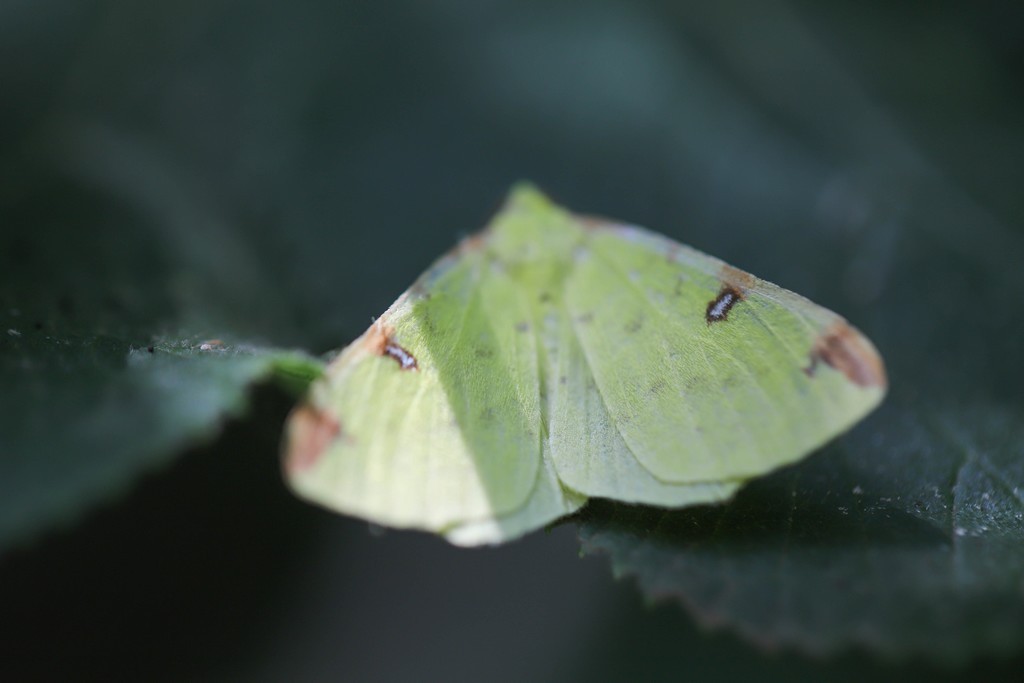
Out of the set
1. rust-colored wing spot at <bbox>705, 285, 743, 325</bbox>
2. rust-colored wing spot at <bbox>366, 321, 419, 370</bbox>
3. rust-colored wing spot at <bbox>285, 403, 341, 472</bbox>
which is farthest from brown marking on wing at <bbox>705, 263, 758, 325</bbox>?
rust-colored wing spot at <bbox>285, 403, 341, 472</bbox>

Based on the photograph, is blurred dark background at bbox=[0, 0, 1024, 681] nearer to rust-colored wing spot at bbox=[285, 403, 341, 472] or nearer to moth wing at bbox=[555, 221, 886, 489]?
rust-colored wing spot at bbox=[285, 403, 341, 472]

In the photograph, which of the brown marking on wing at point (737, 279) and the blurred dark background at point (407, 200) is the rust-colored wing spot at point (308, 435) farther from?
the brown marking on wing at point (737, 279)

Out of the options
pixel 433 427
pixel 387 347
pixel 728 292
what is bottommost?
pixel 728 292

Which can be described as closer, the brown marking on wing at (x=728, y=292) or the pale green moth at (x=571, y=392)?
the pale green moth at (x=571, y=392)

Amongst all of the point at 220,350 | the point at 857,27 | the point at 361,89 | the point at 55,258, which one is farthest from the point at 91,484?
the point at 857,27

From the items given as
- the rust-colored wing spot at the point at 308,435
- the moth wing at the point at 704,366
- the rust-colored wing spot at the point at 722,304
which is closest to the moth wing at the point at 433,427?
the rust-colored wing spot at the point at 308,435

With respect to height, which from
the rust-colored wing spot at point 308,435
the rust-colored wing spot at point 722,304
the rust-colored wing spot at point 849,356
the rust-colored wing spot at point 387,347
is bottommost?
the rust-colored wing spot at point 849,356

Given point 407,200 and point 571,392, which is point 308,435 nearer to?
point 571,392

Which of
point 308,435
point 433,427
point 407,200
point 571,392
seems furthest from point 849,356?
point 407,200
